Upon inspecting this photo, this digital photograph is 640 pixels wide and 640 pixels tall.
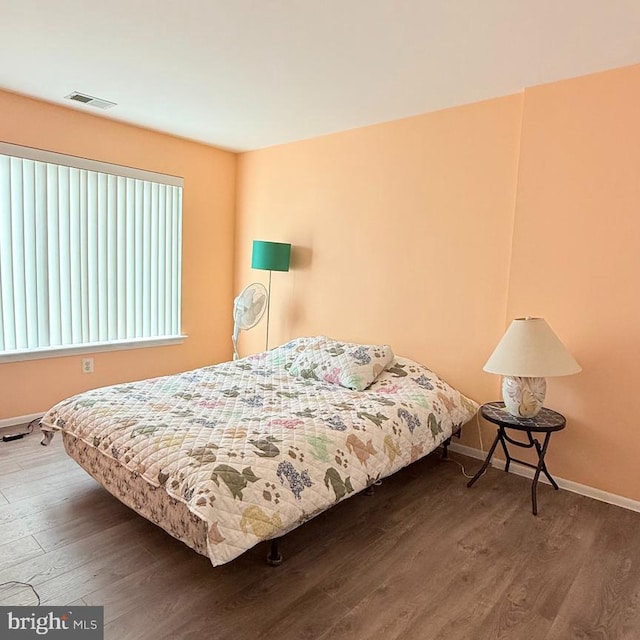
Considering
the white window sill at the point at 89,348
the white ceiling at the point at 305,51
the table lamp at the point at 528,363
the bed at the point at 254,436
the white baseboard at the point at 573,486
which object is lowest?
the white baseboard at the point at 573,486

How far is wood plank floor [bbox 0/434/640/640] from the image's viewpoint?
166 centimetres

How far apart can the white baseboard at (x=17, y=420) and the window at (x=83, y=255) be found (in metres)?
0.46

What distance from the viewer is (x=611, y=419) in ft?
8.43

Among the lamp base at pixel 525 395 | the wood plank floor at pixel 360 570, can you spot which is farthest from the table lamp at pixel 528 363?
the wood plank floor at pixel 360 570

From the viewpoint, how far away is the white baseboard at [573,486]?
2545mm

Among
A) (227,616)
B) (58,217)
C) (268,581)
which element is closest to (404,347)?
(268,581)

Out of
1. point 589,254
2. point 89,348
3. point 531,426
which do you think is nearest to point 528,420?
point 531,426

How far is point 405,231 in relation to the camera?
11.3 ft

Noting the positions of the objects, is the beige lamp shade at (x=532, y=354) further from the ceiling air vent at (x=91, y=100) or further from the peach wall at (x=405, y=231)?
the ceiling air vent at (x=91, y=100)

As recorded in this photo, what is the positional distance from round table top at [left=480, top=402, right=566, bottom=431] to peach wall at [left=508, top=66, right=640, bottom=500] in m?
0.16

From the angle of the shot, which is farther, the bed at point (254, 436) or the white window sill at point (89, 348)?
the white window sill at point (89, 348)

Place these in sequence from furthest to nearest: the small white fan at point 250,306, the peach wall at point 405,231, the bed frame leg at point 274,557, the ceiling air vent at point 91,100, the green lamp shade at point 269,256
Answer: the small white fan at point 250,306 < the green lamp shade at point 269,256 < the ceiling air vent at point 91,100 < the peach wall at point 405,231 < the bed frame leg at point 274,557

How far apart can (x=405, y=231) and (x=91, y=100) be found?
241cm

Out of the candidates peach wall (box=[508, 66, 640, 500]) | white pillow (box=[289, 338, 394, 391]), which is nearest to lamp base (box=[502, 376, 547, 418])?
peach wall (box=[508, 66, 640, 500])
